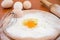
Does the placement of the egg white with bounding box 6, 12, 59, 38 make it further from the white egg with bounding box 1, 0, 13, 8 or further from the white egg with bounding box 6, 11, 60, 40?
the white egg with bounding box 1, 0, 13, 8

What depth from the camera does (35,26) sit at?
653mm

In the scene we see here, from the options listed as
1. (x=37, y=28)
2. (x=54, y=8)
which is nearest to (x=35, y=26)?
(x=37, y=28)

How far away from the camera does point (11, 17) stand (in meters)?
0.71

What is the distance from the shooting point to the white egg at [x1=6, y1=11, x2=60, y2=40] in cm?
60

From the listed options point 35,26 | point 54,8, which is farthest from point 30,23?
point 54,8

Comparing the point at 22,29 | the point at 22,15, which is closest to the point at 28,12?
the point at 22,15

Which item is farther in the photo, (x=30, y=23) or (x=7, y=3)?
(x=7, y=3)

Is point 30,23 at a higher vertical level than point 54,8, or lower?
lower

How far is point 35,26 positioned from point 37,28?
0.02 m

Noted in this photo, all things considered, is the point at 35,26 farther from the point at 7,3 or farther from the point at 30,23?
the point at 7,3

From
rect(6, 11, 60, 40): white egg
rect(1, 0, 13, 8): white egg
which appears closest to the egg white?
rect(6, 11, 60, 40): white egg

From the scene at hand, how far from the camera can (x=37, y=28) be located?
64cm

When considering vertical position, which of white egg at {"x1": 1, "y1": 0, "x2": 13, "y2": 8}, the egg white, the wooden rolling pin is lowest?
the egg white

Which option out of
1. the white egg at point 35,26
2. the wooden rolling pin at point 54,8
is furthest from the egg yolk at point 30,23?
the wooden rolling pin at point 54,8
